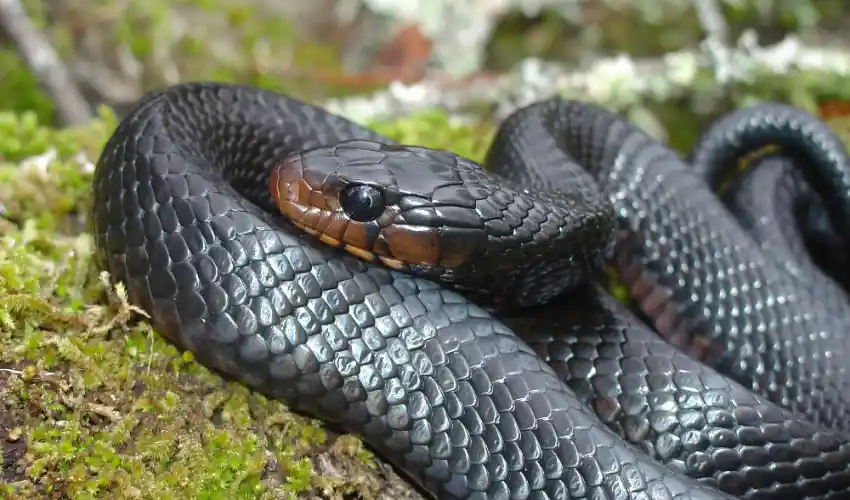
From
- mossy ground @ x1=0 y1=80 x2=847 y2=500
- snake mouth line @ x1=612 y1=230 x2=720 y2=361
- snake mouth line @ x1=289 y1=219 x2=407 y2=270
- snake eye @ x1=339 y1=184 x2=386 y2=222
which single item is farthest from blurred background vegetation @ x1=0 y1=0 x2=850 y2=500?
snake mouth line @ x1=612 y1=230 x2=720 y2=361

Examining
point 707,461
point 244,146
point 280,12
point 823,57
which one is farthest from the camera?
point 280,12

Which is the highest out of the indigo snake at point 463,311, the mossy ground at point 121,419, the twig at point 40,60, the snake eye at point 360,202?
the snake eye at point 360,202

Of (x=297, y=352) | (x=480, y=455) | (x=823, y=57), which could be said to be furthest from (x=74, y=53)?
(x=823, y=57)

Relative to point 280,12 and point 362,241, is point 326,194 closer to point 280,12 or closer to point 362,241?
point 362,241

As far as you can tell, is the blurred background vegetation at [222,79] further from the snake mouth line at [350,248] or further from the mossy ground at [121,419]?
the snake mouth line at [350,248]

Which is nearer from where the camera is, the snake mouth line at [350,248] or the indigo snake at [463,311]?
the indigo snake at [463,311]

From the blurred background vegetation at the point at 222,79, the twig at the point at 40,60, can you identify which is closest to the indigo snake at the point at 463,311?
the blurred background vegetation at the point at 222,79

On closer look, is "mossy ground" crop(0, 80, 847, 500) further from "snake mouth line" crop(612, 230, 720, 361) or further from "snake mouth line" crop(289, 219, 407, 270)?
"snake mouth line" crop(612, 230, 720, 361)

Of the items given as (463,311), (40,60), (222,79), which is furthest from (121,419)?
(222,79)
